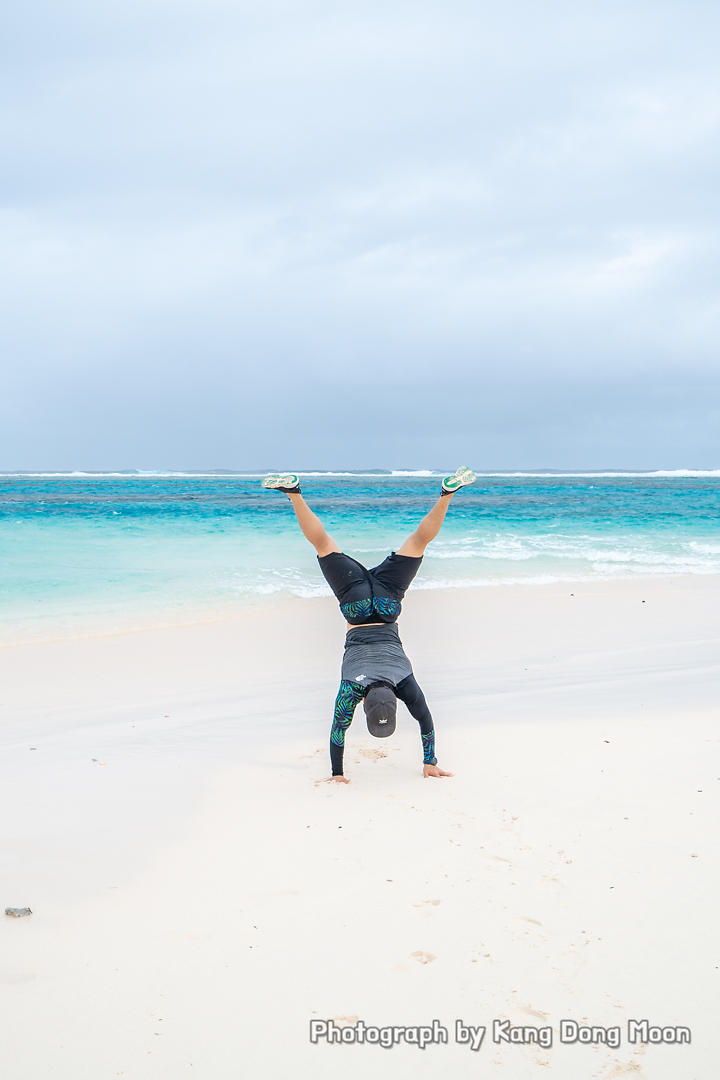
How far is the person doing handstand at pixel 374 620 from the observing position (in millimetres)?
5043

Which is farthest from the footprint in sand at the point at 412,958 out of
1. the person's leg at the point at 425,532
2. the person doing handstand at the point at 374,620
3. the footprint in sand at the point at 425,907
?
the person's leg at the point at 425,532

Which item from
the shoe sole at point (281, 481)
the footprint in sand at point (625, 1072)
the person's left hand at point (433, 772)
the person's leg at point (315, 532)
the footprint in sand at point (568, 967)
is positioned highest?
the shoe sole at point (281, 481)

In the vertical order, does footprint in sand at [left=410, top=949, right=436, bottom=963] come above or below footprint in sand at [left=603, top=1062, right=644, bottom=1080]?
above

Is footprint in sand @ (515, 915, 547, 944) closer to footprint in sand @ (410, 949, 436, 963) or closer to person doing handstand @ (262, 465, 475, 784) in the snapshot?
footprint in sand @ (410, 949, 436, 963)

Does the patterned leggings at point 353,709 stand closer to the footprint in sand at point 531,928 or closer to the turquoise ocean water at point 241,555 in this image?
the footprint in sand at point 531,928

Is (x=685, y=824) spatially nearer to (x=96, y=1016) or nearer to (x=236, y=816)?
(x=236, y=816)

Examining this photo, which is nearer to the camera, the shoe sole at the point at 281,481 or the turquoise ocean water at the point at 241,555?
the shoe sole at the point at 281,481

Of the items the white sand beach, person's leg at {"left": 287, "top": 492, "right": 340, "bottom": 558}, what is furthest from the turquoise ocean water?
person's leg at {"left": 287, "top": 492, "right": 340, "bottom": 558}

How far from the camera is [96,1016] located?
2854 millimetres

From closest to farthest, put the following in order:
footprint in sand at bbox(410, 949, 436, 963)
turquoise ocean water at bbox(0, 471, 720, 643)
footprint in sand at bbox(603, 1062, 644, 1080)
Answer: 1. footprint in sand at bbox(603, 1062, 644, 1080)
2. footprint in sand at bbox(410, 949, 436, 963)
3. turquoise ocean water at bbox(0, 471, 720, 643)

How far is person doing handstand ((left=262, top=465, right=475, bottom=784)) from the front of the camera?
5043 mm

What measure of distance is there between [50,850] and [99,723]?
255 cm

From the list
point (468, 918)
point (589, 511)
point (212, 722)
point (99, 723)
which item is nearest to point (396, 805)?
point (468, 918)

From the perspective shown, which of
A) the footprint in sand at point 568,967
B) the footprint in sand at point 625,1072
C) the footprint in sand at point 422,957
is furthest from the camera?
the footprint in sand at point 422,957
